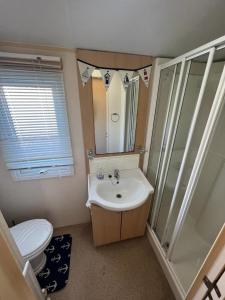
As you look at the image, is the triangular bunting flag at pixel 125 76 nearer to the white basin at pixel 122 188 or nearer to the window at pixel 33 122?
the window at pixel 33 122

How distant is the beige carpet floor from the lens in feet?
3.92

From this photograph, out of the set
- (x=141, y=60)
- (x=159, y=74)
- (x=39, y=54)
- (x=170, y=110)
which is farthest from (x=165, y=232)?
(x=39, y=54)

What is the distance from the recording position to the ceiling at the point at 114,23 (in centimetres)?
68

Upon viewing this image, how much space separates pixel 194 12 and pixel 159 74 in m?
0.55

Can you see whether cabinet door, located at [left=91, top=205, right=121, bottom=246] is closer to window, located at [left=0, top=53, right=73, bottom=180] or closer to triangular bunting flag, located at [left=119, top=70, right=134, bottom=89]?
window, located at [left=0, top=53, right=73, bottom=180]

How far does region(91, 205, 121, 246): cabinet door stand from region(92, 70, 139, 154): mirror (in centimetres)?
59

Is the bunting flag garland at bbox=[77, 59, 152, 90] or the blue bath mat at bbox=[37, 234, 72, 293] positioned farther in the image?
the blue bath mat at bbox=[37, 234, 72, 293]

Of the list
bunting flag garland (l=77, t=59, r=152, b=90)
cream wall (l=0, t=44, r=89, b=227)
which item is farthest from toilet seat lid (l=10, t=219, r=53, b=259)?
bunting flag garland (l=77, t=59, r=152, b=90)

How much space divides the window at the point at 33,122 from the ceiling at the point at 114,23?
0.23 metres

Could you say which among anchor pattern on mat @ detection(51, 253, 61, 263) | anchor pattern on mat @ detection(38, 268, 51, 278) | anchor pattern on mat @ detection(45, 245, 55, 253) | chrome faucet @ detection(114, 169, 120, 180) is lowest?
anchor pattern on mat @ detection(38, 268, 51, 278)

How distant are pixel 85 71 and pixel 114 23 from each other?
431 mm

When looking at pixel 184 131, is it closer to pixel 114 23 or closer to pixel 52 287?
pixel 114 23

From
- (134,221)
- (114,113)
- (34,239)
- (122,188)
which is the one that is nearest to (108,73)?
(114,113)

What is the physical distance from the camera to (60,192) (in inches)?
61.5
